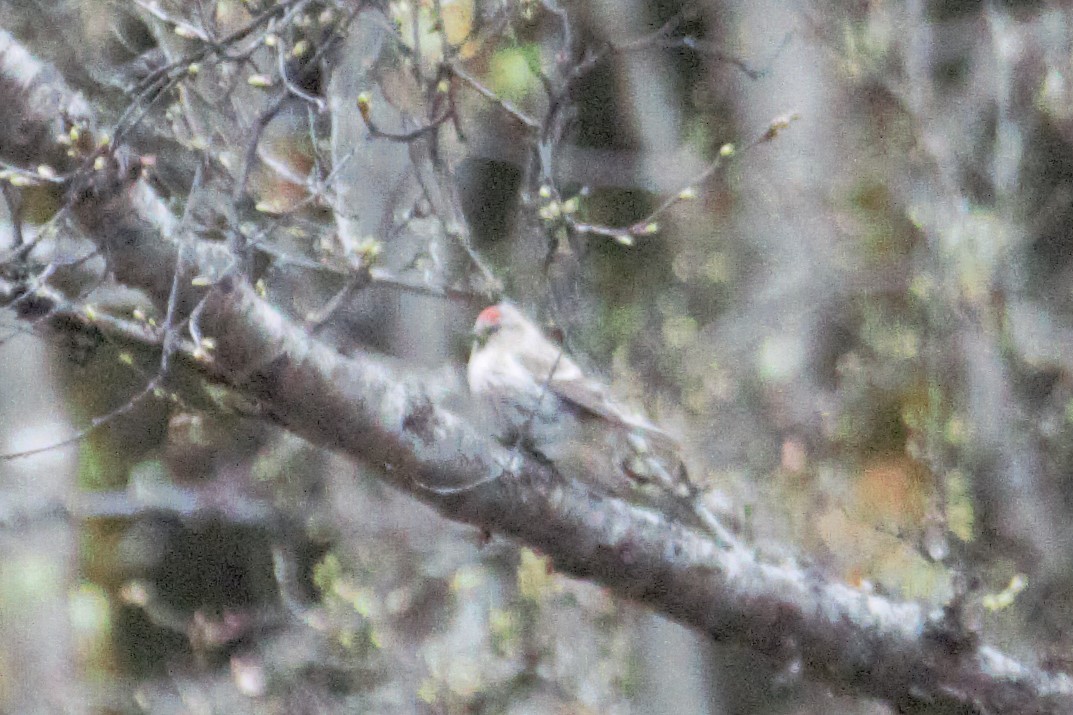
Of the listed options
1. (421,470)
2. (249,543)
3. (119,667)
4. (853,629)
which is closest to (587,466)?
(853,629)

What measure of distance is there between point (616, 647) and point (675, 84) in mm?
3511

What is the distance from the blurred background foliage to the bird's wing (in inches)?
6.6

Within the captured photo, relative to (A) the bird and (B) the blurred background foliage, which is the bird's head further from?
(B) the blurred background foliage

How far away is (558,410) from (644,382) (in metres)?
1.45

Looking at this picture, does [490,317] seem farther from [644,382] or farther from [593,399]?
[644,382]

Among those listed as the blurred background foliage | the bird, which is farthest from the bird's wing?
the blurred background foliage

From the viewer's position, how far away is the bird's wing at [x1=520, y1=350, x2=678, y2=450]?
13.7 ft

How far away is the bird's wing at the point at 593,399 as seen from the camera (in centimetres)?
417

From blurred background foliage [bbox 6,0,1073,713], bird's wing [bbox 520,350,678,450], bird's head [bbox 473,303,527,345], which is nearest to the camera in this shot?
bird's wing [bbox 520,350,678,450]

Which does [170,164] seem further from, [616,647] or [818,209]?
[818,209]

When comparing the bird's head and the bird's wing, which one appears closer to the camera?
the bird's wing

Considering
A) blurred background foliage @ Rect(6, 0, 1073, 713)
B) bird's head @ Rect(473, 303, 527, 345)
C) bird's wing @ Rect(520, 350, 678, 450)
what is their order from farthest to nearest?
blurred background foliage @ Rect(6, 0, 1073, 713) → bird's head @ Rect(473, 303, 527, 345) → bird's wing @ Rect(520, 350, 678, 450)

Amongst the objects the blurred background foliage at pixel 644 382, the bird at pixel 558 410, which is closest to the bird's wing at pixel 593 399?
the bird at pixel 558 410

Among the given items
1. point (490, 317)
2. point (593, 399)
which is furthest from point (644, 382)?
point (593, 399)
